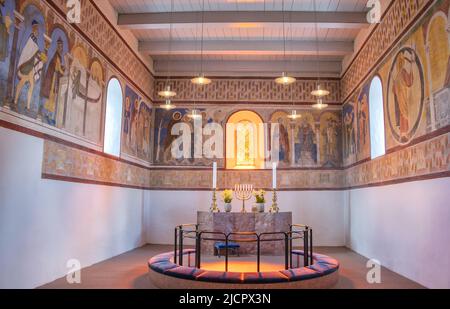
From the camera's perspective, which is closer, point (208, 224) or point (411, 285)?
point (411, 285)

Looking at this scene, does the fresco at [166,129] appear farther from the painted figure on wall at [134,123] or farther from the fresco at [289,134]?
the painted figure on wall at [134,123]

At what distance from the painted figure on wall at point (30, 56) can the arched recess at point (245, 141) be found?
774cm

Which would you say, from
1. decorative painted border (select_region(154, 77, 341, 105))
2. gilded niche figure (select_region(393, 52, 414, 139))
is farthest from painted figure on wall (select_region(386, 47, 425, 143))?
decorative painted border (select_region(154, 77, 341, 105))

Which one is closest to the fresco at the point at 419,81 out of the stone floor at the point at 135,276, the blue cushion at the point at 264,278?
the stone floor at the point at 135,276

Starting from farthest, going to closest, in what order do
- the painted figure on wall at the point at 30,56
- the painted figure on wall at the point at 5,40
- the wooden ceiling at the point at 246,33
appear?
1. the wooden ceiling at the point at 246,33
2. the painted figure on wall at the point at 30,56
3. the painted figure on wall at the point at 5,40

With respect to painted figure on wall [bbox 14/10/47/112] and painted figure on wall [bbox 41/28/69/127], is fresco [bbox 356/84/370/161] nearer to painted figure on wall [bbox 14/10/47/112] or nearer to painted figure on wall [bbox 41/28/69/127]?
painted figure on wall [bbox 41/28/69/127]

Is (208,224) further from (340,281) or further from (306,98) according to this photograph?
(306,98)

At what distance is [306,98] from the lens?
13.1 metres

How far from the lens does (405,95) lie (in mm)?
7367

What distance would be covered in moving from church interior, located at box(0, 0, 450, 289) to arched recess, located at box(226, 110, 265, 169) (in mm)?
73

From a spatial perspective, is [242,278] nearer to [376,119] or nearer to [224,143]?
[376,119]

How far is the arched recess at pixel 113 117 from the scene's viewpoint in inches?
381

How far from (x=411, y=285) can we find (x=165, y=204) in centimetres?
842
